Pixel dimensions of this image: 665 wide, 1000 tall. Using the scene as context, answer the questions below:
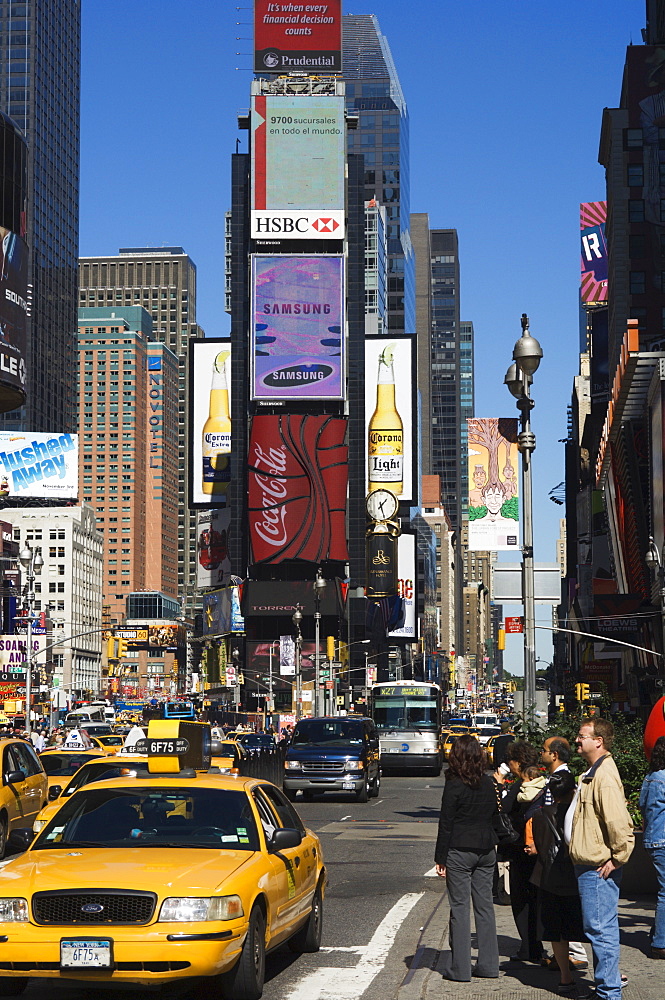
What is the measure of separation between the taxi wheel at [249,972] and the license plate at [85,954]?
3.01 feet

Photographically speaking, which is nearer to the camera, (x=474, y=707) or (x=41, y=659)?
(x=41, y=659)

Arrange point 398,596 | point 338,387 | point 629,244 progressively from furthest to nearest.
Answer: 1. point 398,596
2. point 338,387
3. point 629,244

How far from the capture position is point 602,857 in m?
9.20

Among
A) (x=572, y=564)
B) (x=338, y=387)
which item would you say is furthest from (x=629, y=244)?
(x=572, y=564)

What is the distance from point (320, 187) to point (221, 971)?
136 m

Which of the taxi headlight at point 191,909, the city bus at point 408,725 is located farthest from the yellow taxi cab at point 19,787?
the city bus at point 408,725

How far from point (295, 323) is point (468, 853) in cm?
12928

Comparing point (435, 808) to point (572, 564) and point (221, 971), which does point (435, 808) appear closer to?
point (221, 971)

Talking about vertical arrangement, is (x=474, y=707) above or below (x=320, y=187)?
below

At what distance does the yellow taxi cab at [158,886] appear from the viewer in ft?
29.1

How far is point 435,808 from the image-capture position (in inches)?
1230

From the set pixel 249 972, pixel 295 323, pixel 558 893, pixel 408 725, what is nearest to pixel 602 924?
pixel 558 893

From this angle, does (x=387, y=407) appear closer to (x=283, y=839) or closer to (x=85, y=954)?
(x=283, y=839)

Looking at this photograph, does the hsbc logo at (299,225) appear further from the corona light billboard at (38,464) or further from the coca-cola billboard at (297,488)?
the corona light billboard at (38,464)
